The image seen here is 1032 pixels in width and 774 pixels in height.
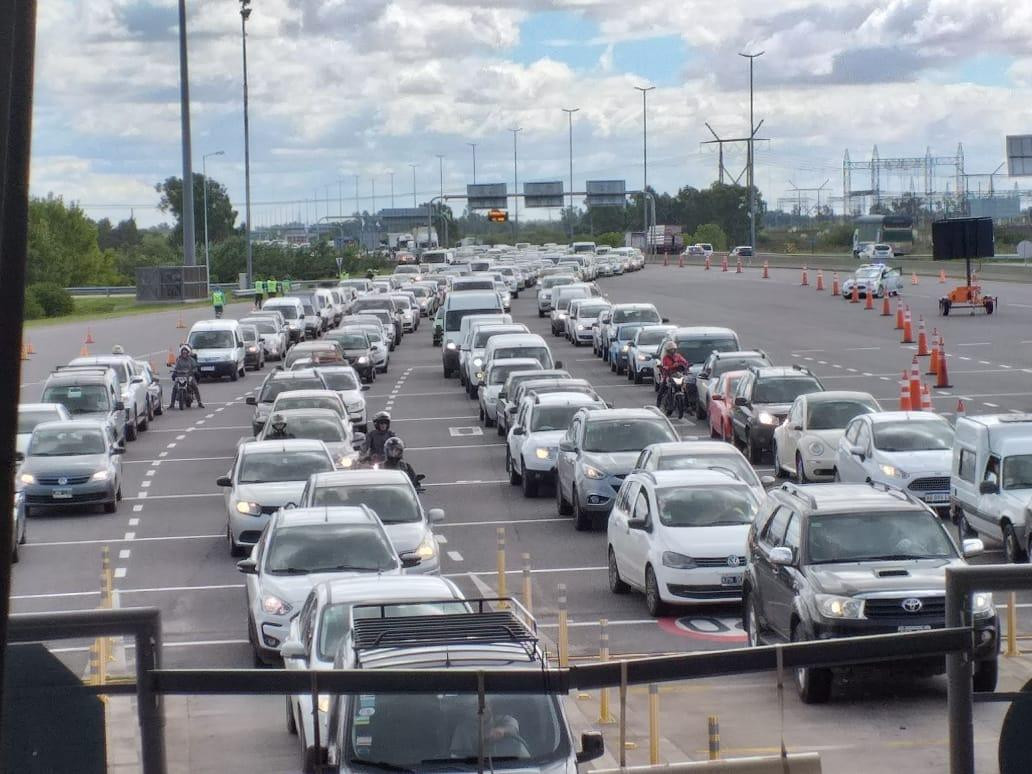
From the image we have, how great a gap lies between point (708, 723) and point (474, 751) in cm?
93

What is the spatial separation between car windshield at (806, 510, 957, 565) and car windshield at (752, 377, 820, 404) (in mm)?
15799

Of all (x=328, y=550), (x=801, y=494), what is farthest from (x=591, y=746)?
(x=328, y=550)

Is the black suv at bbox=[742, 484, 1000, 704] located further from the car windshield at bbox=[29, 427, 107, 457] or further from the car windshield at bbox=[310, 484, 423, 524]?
the car windshield at bbox=[29, 427, 107, 457]

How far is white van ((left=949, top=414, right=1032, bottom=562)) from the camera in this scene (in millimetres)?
19125

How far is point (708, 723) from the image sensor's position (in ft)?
21.5

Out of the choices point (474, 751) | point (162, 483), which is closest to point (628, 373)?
point (162, 483)

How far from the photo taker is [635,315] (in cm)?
5259

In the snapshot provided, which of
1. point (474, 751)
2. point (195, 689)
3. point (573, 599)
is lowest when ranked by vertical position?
point (573, 599)

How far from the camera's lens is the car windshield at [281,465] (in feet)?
77.3

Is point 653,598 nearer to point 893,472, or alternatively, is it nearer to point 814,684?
point 893,472

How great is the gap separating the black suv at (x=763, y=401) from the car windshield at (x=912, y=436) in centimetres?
507

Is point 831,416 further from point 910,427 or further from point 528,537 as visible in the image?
point 528,537

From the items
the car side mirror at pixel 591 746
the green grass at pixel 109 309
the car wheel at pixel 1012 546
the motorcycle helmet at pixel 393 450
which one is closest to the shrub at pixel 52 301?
the green grass at pixel 109 309

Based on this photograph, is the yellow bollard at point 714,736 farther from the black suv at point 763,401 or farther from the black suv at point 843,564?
the black suv at point 763,401
